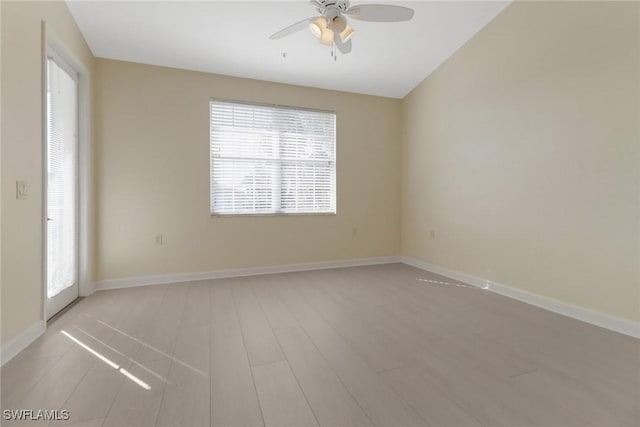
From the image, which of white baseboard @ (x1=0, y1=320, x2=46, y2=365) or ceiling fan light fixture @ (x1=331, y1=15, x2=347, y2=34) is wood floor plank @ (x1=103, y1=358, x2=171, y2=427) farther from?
ceiling fan light fixture @ (x1=331, y1=15, x2=347, y2=34)

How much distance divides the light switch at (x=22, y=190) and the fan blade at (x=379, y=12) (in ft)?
8.44

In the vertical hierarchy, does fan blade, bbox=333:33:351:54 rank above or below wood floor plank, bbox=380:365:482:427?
above

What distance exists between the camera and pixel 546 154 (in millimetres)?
2646

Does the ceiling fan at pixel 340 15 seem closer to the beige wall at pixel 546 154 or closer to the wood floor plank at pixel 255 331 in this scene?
the beige wall at pixel 546 154

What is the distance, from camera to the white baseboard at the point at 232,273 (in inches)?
127

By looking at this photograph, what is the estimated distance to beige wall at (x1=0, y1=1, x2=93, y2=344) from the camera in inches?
66.9

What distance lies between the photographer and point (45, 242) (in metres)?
2.10

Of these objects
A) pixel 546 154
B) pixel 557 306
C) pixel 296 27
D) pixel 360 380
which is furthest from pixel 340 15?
pixel 557 306

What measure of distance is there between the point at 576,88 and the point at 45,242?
176 inches

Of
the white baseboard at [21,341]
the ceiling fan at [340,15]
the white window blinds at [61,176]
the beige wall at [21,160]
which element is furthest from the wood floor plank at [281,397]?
the ceiling fan at [340,15]

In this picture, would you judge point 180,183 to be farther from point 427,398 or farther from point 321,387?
point 427,398

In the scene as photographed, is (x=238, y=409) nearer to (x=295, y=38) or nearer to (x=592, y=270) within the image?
(x=592, y=270)
